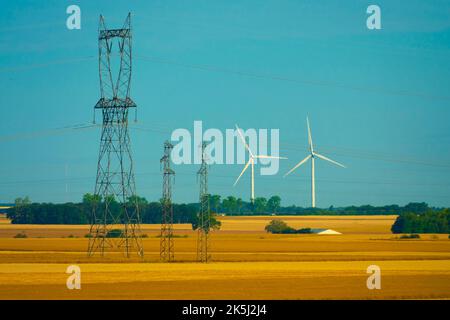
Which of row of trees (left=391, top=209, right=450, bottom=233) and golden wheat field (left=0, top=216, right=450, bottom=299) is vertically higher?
row of trees (left=391, top=209, right=450, bottom=233)

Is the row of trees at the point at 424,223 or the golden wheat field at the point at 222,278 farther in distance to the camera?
the row of trees at the point at 424,223

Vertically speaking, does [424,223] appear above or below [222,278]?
above

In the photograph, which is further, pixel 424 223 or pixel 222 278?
pixel 424 223

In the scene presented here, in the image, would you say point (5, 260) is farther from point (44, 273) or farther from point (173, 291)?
point (173, 291)

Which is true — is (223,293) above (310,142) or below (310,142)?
below

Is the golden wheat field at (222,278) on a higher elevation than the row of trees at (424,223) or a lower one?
lower

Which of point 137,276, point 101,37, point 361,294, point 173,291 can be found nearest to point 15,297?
point 173,291

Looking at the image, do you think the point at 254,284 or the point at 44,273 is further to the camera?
the point at 44,273
